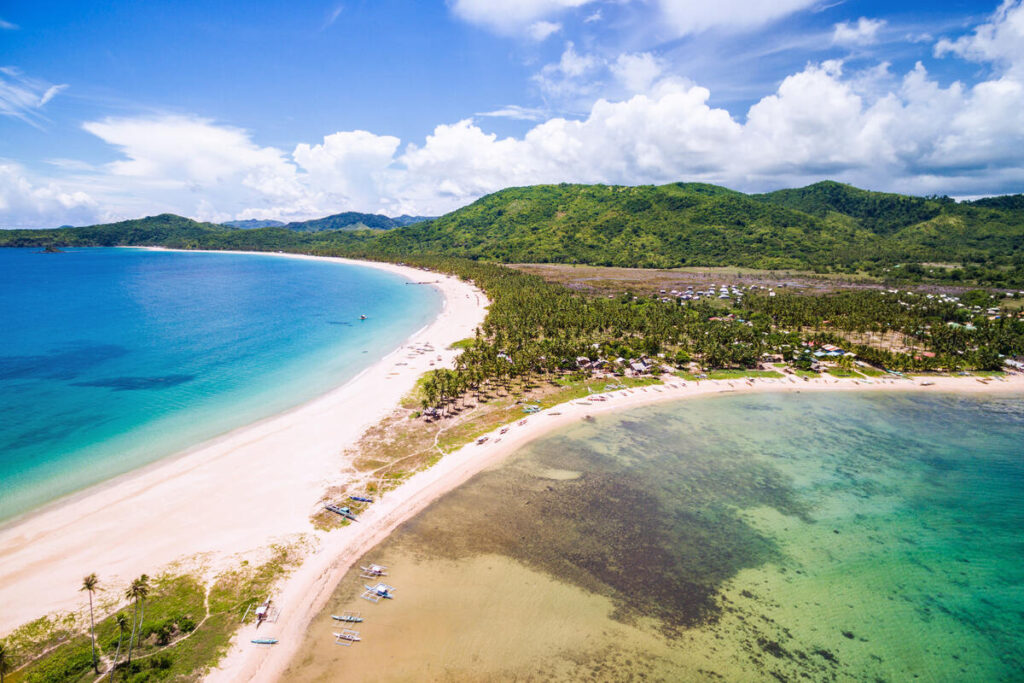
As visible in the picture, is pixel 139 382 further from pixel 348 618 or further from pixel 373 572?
pixel 348 618

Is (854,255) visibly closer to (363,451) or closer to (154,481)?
(363,451)

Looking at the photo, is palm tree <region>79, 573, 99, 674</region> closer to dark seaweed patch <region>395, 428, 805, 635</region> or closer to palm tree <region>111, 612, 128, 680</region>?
palm tree <region>111, 612, 128, 680</region>

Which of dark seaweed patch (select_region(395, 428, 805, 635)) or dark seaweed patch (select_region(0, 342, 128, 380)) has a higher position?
dark seaweed patch (select_region(0, 342, 128, 380))

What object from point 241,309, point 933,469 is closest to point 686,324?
point 933,469

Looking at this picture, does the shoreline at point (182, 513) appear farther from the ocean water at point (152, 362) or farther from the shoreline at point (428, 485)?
the shoreline at point (428, 485)

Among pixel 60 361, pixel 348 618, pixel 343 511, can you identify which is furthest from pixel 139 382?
pixel 348 618

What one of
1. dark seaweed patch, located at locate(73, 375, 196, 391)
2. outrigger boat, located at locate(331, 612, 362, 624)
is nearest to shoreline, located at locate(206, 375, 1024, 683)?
outrigger boat, located at locate(331, 612, 362, 624)
